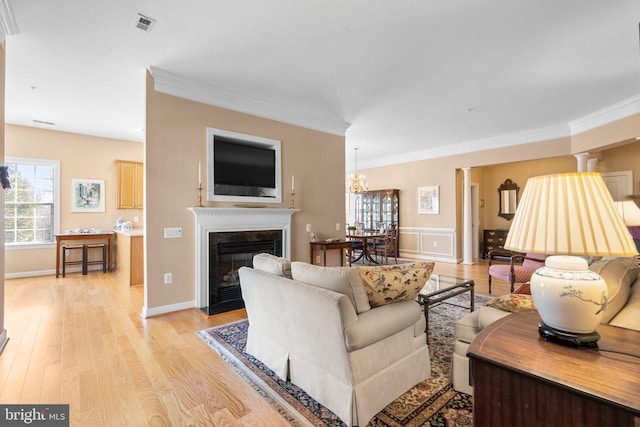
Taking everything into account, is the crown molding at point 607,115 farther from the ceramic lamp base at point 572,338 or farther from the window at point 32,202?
the window at point 32,202

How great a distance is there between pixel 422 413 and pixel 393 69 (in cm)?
324

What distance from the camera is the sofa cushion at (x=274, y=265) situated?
82.0 inches

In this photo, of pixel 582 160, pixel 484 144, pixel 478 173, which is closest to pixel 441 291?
pixel 582 160

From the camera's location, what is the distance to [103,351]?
2.47 meters

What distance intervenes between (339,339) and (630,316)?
1393 millimetres

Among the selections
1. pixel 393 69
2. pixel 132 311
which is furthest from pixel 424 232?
pixel 132 311

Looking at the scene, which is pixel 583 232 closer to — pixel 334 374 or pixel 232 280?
pixel 334 374

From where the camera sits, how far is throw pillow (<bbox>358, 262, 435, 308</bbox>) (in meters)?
1.82

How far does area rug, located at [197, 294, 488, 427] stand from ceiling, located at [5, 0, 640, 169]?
2797 millimetres

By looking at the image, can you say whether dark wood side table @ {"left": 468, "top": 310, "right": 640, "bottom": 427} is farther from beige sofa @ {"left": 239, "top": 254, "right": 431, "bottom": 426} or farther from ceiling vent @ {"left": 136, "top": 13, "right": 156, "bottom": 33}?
ceiling vent @ {"left": 136, "top": 13, "right": 156, "bottom": 33}

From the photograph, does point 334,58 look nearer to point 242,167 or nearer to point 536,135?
point 242,167

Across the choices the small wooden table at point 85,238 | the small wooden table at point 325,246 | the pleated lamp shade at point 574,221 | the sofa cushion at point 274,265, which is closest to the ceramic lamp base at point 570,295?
the pleated lamp shade at point 574,221

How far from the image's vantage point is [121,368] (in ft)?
7.25

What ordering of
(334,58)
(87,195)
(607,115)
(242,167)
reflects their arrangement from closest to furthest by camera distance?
(334,58) < (242,167) < (607,115) < (87,195)
